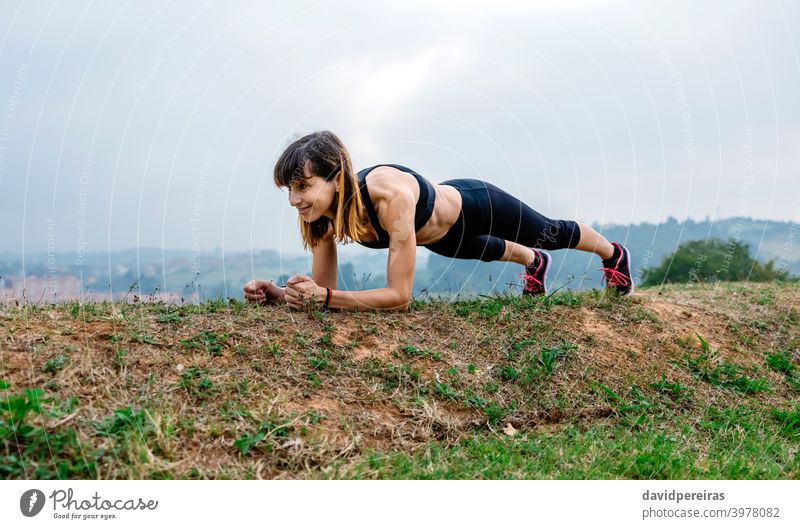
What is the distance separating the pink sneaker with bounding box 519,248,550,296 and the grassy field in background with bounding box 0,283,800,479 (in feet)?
2.18

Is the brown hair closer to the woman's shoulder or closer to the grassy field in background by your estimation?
the woman's shoulder

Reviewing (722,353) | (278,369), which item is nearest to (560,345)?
(722,353)

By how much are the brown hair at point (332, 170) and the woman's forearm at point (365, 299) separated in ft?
1.59

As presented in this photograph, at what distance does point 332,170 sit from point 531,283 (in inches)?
115

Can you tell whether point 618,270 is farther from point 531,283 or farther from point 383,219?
point 383,219

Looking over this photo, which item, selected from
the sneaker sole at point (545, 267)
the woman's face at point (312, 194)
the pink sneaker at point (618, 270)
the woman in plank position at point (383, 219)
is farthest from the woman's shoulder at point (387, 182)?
the pink sneaker at point (618, 270)

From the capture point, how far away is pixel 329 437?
13.5 ft

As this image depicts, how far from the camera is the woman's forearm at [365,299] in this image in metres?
5.84

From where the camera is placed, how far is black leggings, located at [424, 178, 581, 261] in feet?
22.0

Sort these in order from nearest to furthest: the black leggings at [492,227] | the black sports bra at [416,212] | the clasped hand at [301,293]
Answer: the clasped hand at [301,293] → the black sports bra at [416,212] → the black leggings at [492,227]

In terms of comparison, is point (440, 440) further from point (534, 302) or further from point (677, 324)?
point (677, 324)

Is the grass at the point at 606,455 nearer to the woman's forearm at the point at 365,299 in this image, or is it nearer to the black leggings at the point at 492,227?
the woman's forearm at the point at 365,299

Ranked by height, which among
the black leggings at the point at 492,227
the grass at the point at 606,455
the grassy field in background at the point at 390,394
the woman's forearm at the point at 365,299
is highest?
the black leggings at the point at 492,227

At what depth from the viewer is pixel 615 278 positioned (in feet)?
24.5
